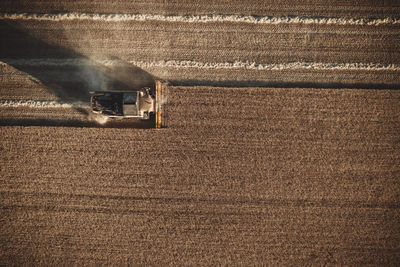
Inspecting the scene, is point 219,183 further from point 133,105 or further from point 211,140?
point 133,105

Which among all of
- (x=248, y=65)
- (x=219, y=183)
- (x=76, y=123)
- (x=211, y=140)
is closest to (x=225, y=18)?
(x=248, y=65)

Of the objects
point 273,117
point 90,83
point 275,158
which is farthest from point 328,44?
point 90,83

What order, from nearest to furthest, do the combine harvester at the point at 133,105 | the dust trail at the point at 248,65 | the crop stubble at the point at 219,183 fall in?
the combine harvester at the point at 133,105 → the crop stubble at the point at 219,183 → the dust trail at the point at 248,65

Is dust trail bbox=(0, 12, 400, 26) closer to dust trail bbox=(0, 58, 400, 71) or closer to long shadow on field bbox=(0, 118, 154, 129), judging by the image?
dust trail bbox=(0, 58, 400, 71)

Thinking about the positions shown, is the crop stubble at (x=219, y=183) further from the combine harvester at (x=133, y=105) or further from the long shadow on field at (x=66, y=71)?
the long shadow on field at (x=66, y=71)

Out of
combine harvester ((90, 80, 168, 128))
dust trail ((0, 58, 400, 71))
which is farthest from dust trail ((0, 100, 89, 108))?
dust trail ((0, 58, 400, 71))

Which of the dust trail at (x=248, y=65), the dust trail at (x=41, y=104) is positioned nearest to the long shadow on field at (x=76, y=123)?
the dust trail at (x=41, y=104)
